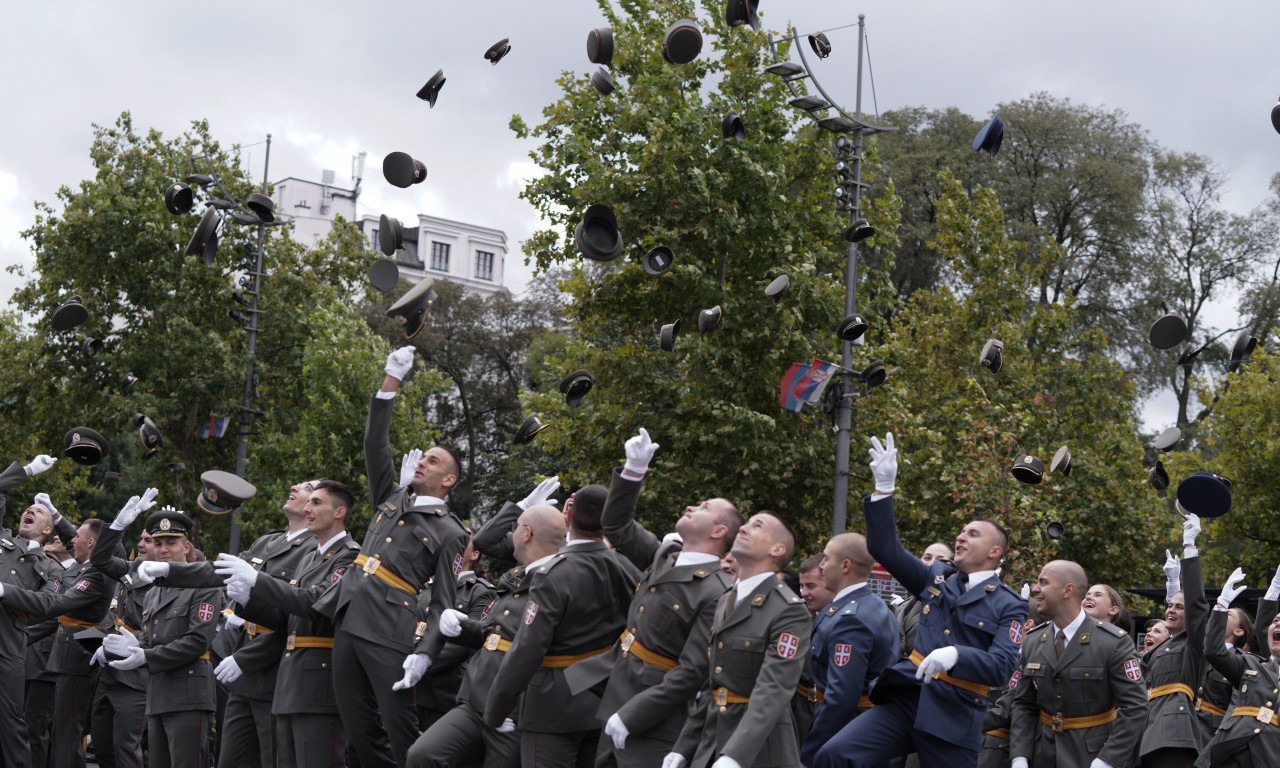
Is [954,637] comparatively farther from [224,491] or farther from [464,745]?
[224,491]

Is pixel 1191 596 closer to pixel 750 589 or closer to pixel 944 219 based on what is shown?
pixel 750 589

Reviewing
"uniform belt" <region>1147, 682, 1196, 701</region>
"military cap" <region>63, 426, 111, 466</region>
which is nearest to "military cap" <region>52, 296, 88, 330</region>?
"military cap" <region>63, 426, 111, 466</region>

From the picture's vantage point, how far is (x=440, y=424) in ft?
161

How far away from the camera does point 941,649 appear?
6797 mm

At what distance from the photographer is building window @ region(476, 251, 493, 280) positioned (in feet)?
258

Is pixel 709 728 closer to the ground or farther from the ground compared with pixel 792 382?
closer to the ground

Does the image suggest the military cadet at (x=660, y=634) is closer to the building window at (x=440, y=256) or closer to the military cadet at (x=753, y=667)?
the military cadet at (x=753, y=667)

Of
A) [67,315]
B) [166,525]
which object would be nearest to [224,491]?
[166,525]

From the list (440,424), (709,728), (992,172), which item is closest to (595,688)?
(709,728)

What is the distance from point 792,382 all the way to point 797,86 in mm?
5215

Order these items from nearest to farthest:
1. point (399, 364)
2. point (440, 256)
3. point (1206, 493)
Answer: point (399, 364)
point (1206, 493)
point (440, 256)

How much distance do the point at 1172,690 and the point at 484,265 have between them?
235 feet

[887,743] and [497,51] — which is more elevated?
[497,51]

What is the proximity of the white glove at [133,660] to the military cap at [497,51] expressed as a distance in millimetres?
6427
